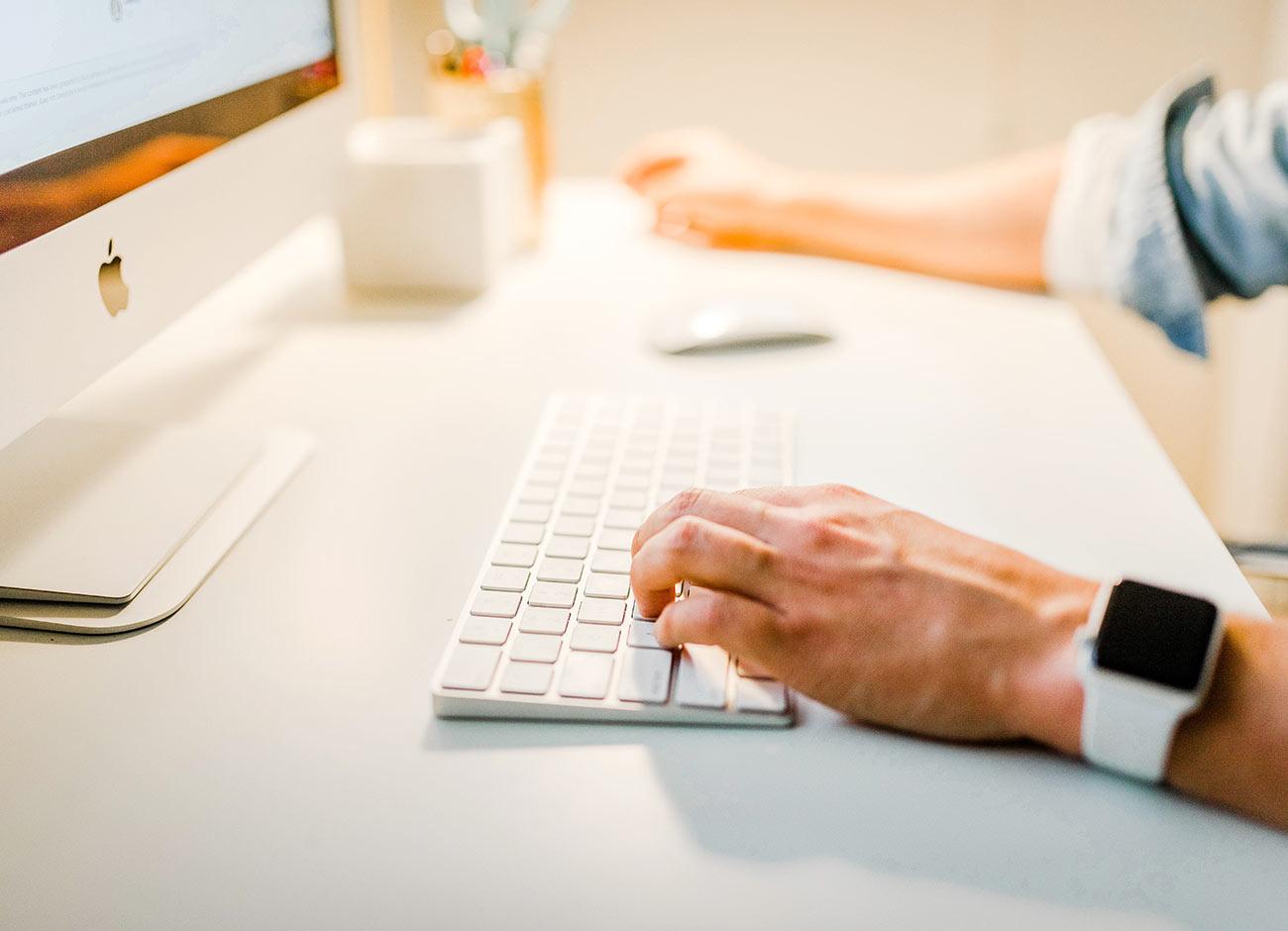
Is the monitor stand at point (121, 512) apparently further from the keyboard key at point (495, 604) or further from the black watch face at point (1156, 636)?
the black watch face at point (1156, 636)

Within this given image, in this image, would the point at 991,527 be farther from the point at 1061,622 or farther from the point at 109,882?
the point at 109,882

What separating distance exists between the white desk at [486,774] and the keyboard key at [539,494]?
0.08ft

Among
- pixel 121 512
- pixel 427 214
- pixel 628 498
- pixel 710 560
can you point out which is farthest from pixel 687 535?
pixel 427 214

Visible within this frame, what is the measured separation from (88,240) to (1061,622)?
439 millimetres

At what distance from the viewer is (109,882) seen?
350mm

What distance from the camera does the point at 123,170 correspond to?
52 centimetres

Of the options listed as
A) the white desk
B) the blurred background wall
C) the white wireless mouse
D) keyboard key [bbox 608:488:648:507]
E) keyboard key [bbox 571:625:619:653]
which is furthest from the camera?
the blurred background wall

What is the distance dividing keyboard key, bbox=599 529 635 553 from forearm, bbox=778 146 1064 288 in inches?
22.2

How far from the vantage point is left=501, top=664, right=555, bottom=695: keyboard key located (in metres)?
0.42

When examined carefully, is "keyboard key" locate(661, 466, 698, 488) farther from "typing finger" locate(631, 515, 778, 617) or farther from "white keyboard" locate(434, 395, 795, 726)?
"typing finger" locate(631, 515, 778, 617)

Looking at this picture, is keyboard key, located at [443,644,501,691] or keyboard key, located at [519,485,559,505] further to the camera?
keyboard key, located at [519,485,559,505]

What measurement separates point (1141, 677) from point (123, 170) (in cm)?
49

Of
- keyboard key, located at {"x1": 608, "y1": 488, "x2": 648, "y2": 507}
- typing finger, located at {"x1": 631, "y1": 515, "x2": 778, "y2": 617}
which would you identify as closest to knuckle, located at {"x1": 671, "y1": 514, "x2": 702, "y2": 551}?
typing finger, located at {"x1": 631, "y1": 515, "x2": 778, "y2": 617}

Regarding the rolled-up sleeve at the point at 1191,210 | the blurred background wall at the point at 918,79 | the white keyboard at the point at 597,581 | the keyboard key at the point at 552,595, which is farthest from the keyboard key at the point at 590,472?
the blurred background wall at the point at 918,79
